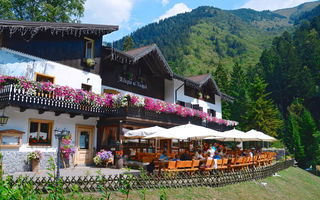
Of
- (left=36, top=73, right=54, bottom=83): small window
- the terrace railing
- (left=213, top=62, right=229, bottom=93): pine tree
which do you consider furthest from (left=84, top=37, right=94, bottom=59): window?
(left=213, top=62, right=229, bottom=93): pine tree

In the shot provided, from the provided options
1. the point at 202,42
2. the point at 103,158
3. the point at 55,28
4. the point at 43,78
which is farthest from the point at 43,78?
the point at 202,42

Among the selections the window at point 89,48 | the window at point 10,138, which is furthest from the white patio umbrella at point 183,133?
the window at point 89,48

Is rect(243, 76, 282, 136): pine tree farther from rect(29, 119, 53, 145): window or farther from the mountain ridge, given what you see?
the mountain ridge

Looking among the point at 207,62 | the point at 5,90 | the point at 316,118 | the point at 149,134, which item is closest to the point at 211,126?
the point at 149,134

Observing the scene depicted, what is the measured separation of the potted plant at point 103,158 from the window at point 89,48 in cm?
672

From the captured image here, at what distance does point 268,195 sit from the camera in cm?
1285

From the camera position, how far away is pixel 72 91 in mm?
15648

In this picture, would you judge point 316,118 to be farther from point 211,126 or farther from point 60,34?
point 60,34

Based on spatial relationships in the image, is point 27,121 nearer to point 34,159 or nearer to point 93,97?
point 34,159

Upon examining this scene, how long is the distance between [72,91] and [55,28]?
12.6 feet

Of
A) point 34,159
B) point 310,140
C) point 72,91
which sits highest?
point 72,91

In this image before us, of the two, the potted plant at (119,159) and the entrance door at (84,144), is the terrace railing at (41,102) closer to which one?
the entrance door at (84,144)

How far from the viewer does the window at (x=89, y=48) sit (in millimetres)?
18814

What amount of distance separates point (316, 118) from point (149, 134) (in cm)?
6115
